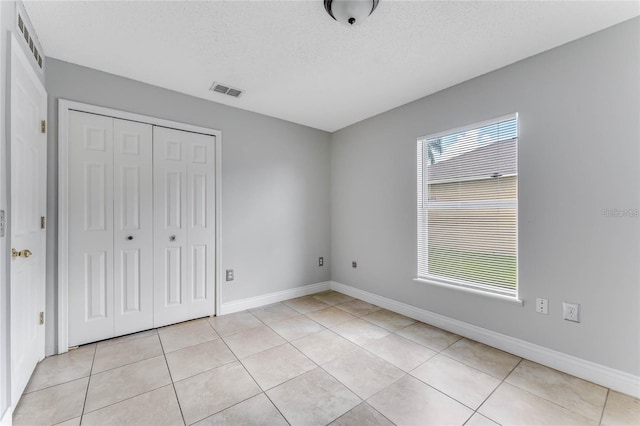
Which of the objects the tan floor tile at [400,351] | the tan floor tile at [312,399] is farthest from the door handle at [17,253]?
the tan floor tile at [400,351]

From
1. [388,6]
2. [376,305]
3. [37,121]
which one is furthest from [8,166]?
[376,305]

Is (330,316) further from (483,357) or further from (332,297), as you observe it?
(483,357)

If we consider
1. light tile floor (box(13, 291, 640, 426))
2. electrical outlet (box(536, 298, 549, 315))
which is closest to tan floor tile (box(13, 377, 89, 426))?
light tile floor (box(13, 291, 640, 426))

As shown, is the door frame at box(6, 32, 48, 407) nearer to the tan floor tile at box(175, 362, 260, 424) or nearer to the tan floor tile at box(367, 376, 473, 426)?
the tan floor tile at box(175, 362, 260, 424)

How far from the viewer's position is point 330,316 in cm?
309

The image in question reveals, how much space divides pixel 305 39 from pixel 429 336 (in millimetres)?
2850

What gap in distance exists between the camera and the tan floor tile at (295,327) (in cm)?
262

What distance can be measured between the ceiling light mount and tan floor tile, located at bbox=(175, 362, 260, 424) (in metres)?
2.53

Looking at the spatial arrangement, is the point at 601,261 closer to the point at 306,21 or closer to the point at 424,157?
the point at 424,157

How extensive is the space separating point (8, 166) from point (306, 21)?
2.01 meters

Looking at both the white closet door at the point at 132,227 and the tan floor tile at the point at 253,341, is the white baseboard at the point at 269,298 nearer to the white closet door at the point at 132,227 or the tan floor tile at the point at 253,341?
the tan floor tile at the point at 253,341

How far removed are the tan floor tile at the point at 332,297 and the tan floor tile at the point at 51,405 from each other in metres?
2.49

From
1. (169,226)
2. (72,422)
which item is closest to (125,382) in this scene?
(72,422)

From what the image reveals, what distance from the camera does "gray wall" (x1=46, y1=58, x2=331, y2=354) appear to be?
2281 millimetres
